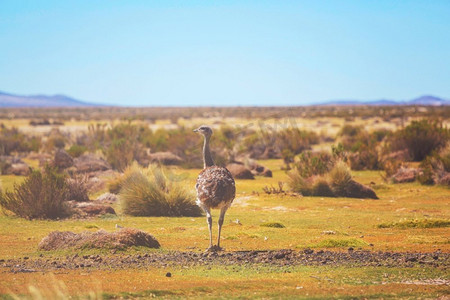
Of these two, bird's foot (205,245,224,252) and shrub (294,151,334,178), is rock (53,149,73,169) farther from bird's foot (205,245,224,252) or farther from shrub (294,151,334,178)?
bird's foot (205,245,224,252)

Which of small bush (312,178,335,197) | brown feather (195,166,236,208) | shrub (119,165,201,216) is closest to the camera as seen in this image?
brown feather (195,166,236,208)

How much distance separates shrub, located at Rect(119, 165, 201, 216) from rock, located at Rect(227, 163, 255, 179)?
8532 mm

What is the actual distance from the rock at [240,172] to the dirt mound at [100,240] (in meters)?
14.4

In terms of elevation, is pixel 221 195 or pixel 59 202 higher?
pixel 221 195

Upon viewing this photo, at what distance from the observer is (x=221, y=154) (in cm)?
3159

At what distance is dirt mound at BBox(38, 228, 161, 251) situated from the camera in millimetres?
11938

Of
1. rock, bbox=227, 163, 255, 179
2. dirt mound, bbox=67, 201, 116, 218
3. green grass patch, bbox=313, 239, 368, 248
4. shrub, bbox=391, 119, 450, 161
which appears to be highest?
shrub, bbox=391, 119, 450, 161

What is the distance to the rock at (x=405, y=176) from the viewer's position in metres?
24.9

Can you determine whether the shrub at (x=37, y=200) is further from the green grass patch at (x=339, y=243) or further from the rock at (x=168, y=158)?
the rock at (x=168, y=158)

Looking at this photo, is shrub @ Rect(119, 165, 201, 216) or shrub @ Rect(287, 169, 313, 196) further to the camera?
shrub @ Rect(287, 169, 313, 196)

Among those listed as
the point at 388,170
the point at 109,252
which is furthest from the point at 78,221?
the point at 388,170

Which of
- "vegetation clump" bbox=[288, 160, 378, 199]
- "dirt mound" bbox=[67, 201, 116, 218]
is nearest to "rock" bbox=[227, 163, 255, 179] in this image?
"vegetation clump" bbox=[288, 160, 378, 199]

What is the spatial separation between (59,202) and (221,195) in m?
7.46

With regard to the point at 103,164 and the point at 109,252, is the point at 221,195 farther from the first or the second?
the point at 103,164
